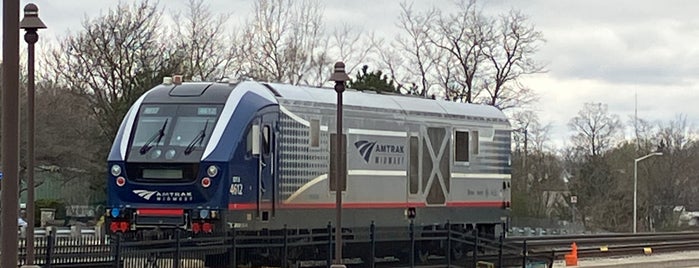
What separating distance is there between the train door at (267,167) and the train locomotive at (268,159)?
2 cm

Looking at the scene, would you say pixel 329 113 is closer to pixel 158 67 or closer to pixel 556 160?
pixel 158 67

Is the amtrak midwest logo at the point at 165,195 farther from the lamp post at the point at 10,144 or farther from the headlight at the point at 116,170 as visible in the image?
the lamp post at the point at 10,144

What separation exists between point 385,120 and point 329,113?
1891 mm

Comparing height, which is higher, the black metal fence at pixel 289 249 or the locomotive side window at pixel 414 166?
the locomotive side window at pixel 414 166

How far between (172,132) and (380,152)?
5.09 m

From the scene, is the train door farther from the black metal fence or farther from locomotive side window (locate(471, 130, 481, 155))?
locomotive side window (locate(471, 130, 481, 155))

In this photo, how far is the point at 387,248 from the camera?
23859mm

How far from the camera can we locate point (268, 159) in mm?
21188

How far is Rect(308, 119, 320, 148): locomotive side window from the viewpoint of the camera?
22344mm

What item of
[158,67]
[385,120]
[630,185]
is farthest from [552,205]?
[385,120]

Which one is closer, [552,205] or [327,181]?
[327,181]

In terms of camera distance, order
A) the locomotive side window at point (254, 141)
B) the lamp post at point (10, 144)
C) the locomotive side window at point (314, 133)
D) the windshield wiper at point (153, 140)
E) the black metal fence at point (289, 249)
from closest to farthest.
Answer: the lamp post at point (10, 144)
the black metal fence at point (289, 249)
the locomotive side window at point (254, 141)
the windshield wiper at point (153, 140)
the locomotive side window at point (314, 133)

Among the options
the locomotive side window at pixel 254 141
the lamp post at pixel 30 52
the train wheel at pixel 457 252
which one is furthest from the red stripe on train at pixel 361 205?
the lamp post at pixel 30 52

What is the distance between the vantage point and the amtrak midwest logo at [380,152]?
23708mm
